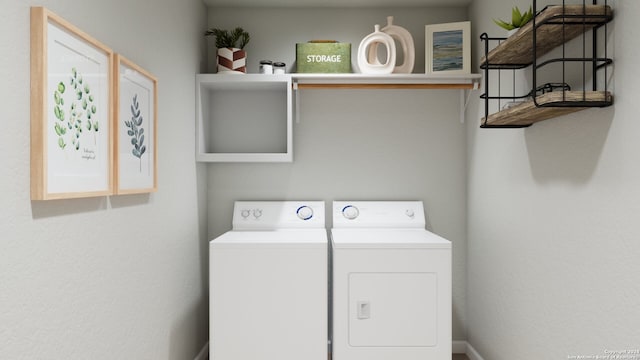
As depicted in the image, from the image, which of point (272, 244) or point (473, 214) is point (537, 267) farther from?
point (272, 244)

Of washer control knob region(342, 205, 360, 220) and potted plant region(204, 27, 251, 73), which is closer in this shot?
potted plant region(204, 27, 251, 73)

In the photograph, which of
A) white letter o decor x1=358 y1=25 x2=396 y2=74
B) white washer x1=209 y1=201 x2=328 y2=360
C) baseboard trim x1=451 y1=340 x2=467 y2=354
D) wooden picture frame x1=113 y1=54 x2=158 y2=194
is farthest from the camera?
baseboard trim x1=451 y1=340 x2=467 y2=354

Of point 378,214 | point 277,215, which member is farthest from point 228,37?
point 378,214

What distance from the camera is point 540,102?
1.45 meters

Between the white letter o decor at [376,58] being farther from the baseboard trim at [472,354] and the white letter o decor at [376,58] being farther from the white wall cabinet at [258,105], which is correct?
the baseboard trim at [472,354]

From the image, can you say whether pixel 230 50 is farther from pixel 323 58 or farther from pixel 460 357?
pixel 460 357

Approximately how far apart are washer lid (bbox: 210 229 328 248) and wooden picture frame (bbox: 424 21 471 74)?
44.7 inches

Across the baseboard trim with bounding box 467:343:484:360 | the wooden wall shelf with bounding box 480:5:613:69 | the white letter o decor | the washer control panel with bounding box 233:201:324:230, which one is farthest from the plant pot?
the baseboard trim with bounding box 467:343:484:360

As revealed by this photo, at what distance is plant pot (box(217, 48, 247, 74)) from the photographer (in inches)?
102

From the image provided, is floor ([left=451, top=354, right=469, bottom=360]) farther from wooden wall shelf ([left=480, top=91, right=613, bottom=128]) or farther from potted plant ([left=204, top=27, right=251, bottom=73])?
potted plant ([left=204, top=27, right=251, bottom=73])

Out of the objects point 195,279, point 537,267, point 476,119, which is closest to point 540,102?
point 537,267

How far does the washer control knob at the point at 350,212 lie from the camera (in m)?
2.76

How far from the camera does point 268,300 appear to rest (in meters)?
2.16

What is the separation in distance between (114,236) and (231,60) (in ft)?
4.40
